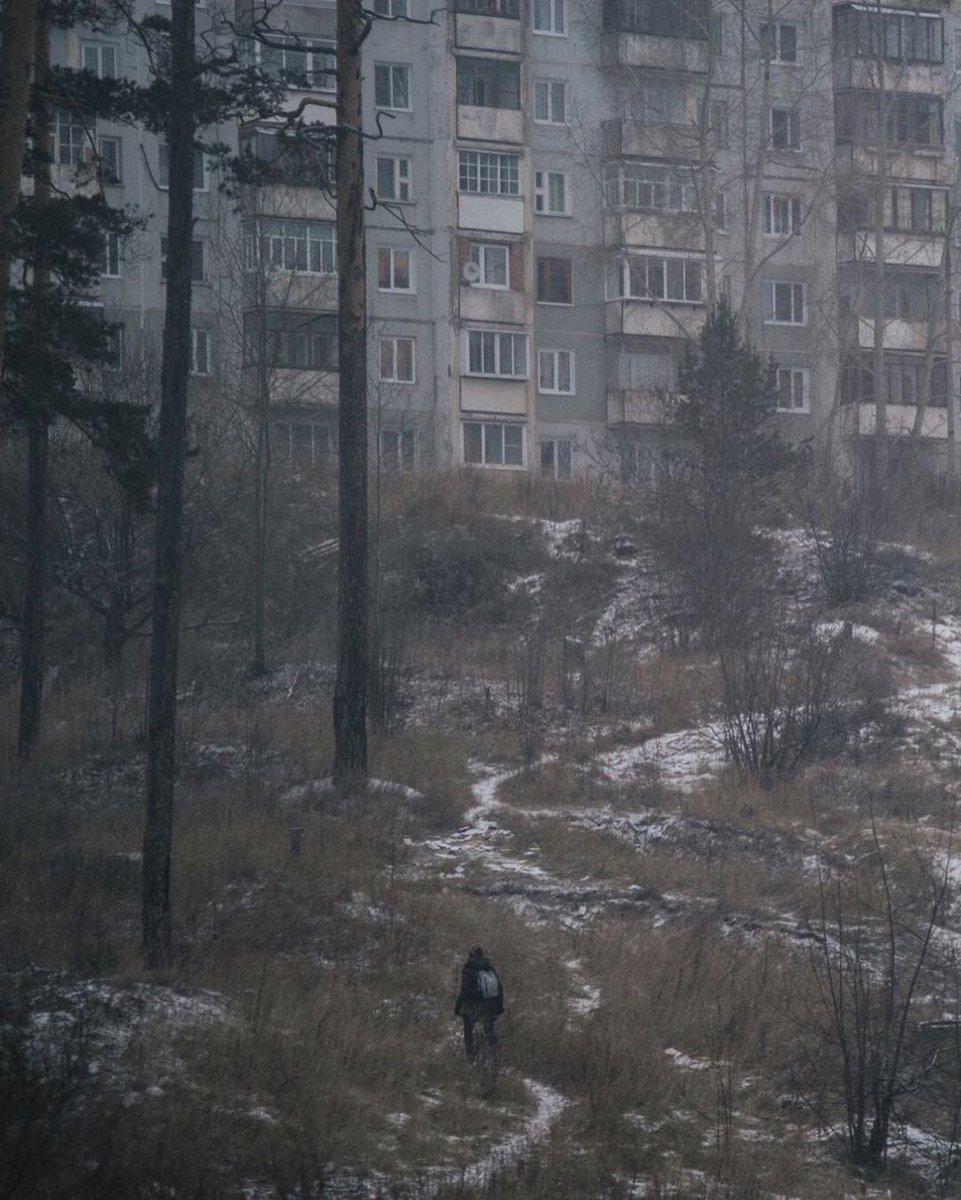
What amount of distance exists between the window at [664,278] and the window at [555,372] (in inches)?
89.4

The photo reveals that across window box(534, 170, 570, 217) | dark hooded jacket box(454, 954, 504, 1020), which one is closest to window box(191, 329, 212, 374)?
window box(534, 170, 570, 217)

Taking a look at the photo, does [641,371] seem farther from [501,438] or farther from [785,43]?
[785,43]

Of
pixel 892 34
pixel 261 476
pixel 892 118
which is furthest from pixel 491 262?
pixel 261 476

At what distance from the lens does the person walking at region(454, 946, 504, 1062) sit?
12852 millimetres

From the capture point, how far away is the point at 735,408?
31.1 metres

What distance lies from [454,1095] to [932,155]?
140ft

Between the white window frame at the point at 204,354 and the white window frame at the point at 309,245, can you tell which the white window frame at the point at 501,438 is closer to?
the white window frame at the point at 309,245

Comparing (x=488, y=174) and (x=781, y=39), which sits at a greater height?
(x=781, y=39)

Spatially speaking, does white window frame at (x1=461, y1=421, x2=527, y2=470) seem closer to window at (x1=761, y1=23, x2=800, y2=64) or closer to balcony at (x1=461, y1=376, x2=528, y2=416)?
balcony at (x1=461, y1=376, x2=528, y2=416)

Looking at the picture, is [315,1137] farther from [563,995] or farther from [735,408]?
[735,408]

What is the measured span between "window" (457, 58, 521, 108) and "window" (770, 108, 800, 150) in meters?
7.09

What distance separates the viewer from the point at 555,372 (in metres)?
47.1

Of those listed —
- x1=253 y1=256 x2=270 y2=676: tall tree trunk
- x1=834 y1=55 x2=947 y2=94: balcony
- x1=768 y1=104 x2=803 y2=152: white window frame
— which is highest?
x1=834 y1=55 x2=947 y2=94: balcony

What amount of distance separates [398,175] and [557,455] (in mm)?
8688
